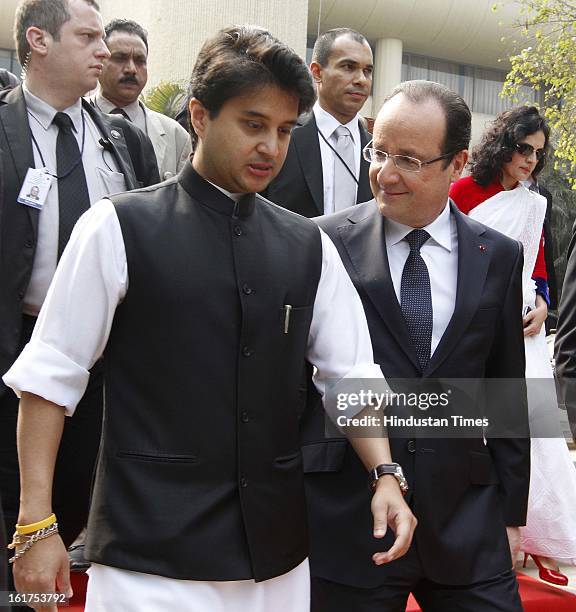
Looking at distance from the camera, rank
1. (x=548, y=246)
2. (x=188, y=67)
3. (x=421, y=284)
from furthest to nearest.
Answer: (x=188, y=67)
(x=548, y=246)
(x=421, y=284)

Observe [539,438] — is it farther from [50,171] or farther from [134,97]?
[50,171]

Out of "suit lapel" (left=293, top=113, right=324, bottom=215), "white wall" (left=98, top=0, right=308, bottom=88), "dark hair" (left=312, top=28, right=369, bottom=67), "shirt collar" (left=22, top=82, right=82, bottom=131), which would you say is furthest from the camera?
"white wall" (left=98, top=0, right=308, bottom=88)

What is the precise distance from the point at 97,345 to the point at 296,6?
63.7 feet

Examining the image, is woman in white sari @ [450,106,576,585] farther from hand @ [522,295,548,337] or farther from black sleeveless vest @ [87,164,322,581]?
black sleeveless vest @ [87,164,322,581]

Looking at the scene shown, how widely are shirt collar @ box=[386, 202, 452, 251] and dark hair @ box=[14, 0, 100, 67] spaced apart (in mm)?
1495

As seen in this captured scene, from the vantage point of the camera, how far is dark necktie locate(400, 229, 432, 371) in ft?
10.0

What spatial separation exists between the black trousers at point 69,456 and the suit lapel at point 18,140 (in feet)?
1.43

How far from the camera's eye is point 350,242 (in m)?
3.16

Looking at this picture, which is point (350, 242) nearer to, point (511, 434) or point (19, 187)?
point (511, 434)

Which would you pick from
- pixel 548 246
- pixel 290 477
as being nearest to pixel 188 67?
pixel 548 246

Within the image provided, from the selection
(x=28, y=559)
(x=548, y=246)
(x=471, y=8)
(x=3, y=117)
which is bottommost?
(x=28, y=559)

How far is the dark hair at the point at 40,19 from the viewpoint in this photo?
3842mm

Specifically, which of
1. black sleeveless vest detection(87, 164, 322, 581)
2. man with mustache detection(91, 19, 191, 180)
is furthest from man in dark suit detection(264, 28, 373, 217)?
black sleeveless vest detection(87, 164, 322, 581)

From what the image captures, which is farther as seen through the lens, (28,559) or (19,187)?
(19,187)
